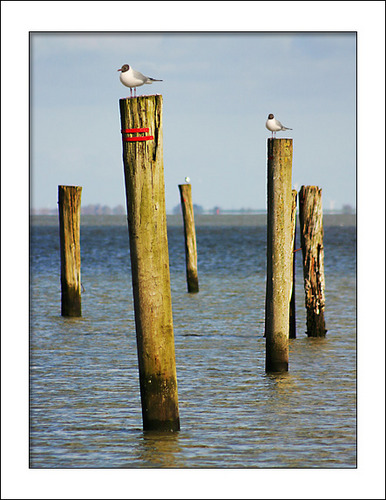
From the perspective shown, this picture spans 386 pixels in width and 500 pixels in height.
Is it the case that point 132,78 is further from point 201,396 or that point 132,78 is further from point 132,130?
point 201,396

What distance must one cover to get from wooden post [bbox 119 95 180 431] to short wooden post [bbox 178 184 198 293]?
1539 centimetres

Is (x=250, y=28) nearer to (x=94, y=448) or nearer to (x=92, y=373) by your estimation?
(x=94, y=448)

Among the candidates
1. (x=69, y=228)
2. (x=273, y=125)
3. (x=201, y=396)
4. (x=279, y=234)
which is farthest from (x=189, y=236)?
(x=201, y=396)

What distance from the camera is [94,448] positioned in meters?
7.69

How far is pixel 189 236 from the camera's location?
2286 centimetres

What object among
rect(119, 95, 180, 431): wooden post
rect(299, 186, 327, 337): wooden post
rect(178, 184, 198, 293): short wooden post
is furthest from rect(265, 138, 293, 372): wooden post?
rect(178, 184, 198, 293): short wooden post

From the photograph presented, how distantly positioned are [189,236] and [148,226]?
51.0 feet

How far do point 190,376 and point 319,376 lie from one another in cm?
158

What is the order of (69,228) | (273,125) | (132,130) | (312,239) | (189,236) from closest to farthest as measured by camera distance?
(132,130)
(273,125)
(312,239)
(69,228)
(189,236)

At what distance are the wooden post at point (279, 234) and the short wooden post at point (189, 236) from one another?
40.3 ft

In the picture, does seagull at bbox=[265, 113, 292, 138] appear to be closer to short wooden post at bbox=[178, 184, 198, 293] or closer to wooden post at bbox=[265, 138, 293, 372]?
wooden post at bbox=[265, 138, 293, 372]

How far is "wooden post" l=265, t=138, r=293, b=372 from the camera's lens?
10.4m

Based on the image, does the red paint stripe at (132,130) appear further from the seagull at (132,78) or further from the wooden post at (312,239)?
the wooden post at (312,239)

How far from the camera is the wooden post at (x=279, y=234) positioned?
1035cm
